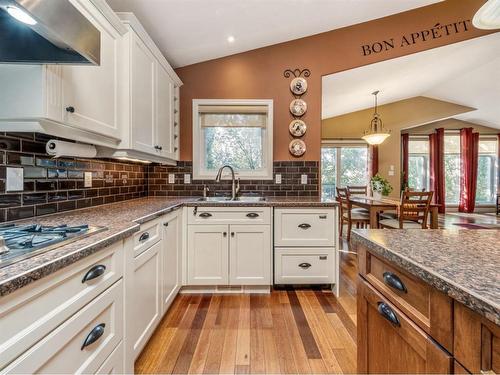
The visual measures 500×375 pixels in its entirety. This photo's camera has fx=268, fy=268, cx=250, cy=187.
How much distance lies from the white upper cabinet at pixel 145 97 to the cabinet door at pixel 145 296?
77 cm

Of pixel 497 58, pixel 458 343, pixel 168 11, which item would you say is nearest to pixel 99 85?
pixel 168 11

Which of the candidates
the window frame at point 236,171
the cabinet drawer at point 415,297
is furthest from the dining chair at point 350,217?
the cabinet drawer at point 415,297

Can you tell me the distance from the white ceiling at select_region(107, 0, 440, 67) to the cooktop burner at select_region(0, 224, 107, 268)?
1742 mm

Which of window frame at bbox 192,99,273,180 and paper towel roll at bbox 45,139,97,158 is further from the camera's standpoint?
window frame at bbox 192,99,273,180

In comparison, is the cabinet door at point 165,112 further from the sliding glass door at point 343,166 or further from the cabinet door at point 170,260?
the sliding glass door at point 343,166

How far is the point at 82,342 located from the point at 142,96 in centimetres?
165

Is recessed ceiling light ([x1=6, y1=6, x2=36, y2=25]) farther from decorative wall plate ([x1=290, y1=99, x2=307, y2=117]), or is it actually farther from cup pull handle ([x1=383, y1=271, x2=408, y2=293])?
decorative wall plate ([x1=290, y1=99, x2=307, y2=117])

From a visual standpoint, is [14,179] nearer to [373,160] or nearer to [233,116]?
[233,116]

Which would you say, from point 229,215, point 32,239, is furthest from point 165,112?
point 32,239

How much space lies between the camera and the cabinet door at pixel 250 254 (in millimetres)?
2438

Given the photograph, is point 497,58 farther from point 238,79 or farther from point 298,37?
point 238,79

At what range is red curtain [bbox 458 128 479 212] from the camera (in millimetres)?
7281

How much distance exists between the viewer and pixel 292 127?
9.78 feet

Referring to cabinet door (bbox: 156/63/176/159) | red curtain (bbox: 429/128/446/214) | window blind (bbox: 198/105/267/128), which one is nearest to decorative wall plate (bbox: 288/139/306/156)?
window blind (bbox: 198/105/267/128)
